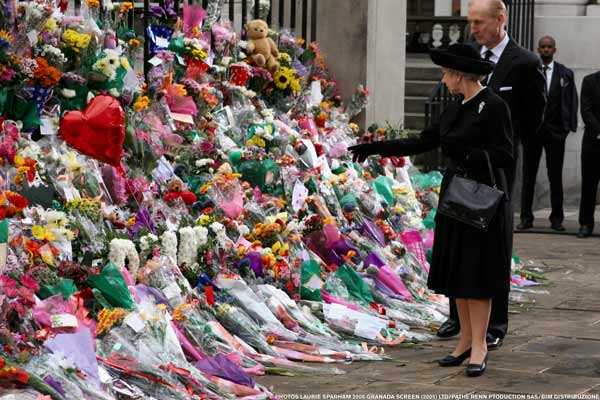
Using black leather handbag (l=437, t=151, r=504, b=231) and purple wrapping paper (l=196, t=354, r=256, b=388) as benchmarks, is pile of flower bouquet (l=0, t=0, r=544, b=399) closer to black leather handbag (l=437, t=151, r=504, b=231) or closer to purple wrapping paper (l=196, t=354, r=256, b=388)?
purple wrapping paper (l=196, t=354, r=256, b=388)

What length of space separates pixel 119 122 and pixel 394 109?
16.2ft

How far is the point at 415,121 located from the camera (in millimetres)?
17031

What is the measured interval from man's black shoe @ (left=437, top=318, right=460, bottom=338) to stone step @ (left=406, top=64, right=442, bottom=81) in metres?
9.88

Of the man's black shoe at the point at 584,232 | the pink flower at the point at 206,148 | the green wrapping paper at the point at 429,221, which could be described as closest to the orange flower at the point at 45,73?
the pink flower at the point at 206,148

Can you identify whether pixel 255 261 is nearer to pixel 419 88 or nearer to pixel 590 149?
pixel 590 149

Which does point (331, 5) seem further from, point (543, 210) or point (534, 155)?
point (543, 210)

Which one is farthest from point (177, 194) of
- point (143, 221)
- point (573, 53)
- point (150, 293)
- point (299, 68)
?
point (573, 53)

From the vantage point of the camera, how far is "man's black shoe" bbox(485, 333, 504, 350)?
310 inches

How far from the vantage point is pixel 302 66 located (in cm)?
1096

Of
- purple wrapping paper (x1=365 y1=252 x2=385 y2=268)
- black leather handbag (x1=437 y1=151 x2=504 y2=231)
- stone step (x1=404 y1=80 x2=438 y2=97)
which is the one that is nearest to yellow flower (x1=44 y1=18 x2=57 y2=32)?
black leather handbag (x1=437 y1=151 x2=504 y2=231)

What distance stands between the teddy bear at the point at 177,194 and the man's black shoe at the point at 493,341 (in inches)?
75.9

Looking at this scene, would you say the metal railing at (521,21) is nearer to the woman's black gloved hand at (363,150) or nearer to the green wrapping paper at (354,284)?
the green wrapping paper at (354,284)

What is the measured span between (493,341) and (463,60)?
5.46 ft

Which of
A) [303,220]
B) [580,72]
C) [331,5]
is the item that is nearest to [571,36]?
[580,72]
